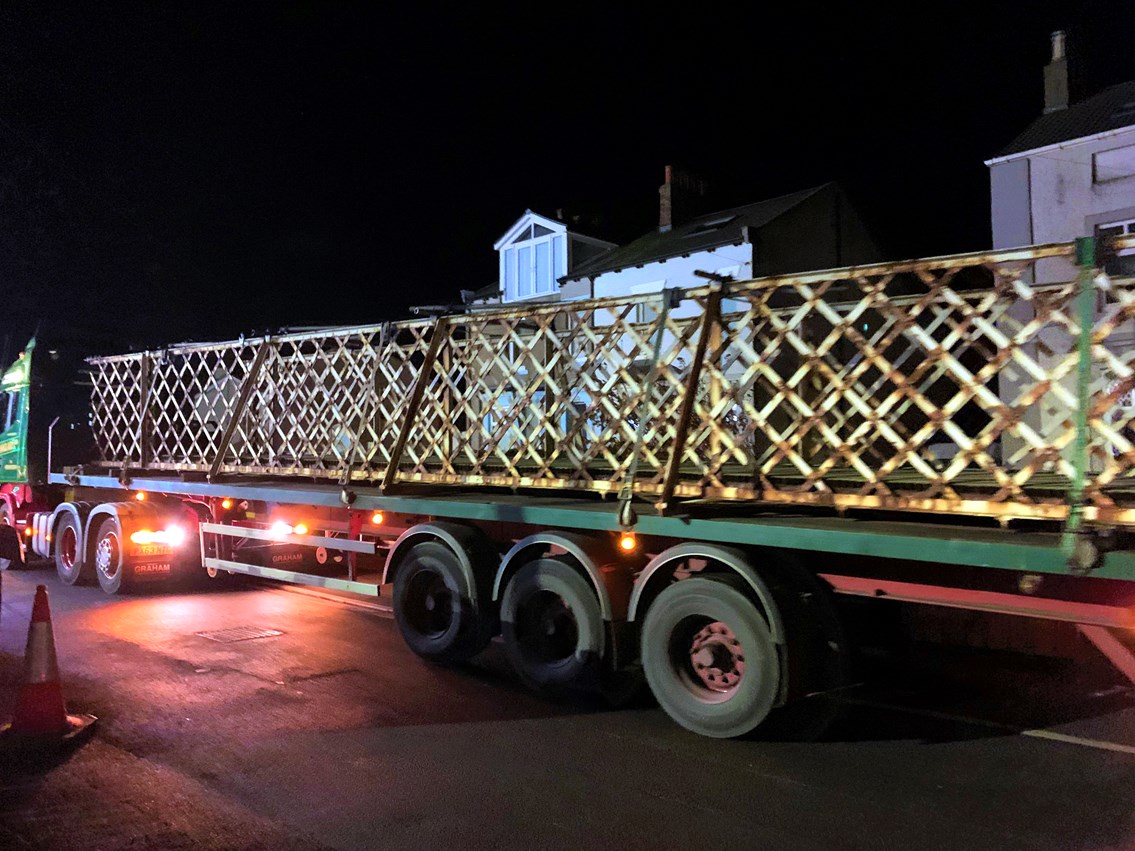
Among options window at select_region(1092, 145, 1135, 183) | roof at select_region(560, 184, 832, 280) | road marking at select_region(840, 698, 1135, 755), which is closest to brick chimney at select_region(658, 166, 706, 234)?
roof at select_region(560, 184, 832, 280)

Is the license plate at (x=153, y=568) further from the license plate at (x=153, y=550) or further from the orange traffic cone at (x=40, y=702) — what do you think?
the orange traffic cone at (x=40, y=702)

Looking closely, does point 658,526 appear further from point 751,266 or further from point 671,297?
point 751,266

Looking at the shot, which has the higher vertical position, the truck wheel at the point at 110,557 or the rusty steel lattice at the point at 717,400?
the rusty steel lattice at the point at 717,400

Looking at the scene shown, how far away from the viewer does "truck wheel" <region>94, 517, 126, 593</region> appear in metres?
10.3

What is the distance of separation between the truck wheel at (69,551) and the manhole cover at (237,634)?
3.97 m

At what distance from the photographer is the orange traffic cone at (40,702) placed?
5238 mm

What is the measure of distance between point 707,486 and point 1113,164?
1675 cm

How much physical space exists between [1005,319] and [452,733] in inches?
170

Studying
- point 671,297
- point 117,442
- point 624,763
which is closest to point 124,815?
point 624,763

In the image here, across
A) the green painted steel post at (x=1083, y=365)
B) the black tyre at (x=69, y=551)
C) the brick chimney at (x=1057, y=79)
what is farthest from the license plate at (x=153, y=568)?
the brick chimney at (x=1057, y=79)

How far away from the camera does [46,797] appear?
14.6 ft

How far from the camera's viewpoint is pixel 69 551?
11.5 metres

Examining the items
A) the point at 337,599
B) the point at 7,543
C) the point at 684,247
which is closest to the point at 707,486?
the point at 337,599

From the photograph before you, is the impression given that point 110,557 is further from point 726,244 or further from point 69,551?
point 726,244
